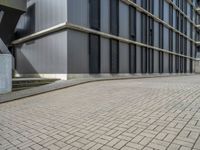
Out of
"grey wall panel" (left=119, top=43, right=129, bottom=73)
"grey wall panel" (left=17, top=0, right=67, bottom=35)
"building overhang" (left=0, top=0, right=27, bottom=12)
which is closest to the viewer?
"grey wall panel" (left=17, top=0, right=67, bottom=35)

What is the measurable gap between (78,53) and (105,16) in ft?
16.1

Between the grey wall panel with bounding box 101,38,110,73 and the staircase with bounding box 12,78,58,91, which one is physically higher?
the grey wall panel with bounding box 101,38,110,73

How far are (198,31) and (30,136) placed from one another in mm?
52259

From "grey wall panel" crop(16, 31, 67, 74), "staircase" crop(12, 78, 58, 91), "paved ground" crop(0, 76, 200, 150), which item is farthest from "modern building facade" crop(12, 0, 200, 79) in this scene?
"paved ground" crop(0, 76, 200, 150)

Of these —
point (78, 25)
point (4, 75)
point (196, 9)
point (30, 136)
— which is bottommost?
point (30, 136)

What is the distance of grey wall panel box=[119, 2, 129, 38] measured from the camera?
19266mm

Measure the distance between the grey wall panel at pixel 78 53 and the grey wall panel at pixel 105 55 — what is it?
186cm

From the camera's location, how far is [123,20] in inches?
778

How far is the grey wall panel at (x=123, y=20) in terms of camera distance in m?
19.3

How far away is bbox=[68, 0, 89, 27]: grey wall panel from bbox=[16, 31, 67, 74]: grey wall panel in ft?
4.34

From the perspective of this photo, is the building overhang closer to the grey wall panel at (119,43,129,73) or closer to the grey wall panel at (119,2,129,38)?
the grey wall panel at (119,2,129,38)

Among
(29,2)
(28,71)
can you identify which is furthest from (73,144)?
(29,2)

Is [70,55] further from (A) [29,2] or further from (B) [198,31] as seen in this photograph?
(B) [198,31]

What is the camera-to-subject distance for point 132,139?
311 centimetres
